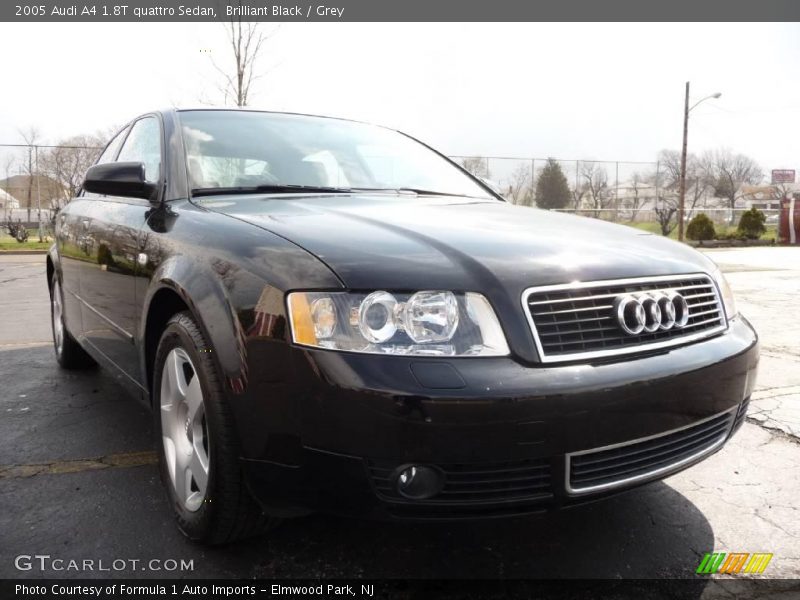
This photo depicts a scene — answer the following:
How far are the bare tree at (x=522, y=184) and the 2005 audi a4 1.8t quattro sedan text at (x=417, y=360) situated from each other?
24892mm

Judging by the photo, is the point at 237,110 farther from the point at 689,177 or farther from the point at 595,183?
the point at 689,177

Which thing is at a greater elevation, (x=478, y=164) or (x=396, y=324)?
(x=478, y=164)

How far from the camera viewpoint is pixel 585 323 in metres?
1.75

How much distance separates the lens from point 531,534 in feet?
7.07

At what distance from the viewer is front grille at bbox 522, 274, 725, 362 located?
169 cm

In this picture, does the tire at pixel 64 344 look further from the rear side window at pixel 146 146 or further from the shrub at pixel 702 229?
the shrub at pixel 702 229

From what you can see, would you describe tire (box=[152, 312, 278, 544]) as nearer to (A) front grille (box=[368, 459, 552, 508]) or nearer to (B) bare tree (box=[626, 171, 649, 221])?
(A) front grille (box=[368, 459, 552, 508])

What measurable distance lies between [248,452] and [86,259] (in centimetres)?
200

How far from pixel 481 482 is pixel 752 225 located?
86.2ft

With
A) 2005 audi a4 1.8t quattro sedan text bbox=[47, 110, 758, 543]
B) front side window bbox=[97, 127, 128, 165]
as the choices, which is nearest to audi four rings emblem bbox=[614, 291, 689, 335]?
2005 audi a4 1.8t quattro sedan text bbox=[47, 110, 758, 543]

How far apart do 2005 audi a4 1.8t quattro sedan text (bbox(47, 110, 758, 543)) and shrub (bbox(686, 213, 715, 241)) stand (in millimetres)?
23155

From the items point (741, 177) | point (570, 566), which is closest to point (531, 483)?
point (570, 566)

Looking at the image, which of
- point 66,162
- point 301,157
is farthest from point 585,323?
point 66,162

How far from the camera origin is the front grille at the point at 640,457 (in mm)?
1688
